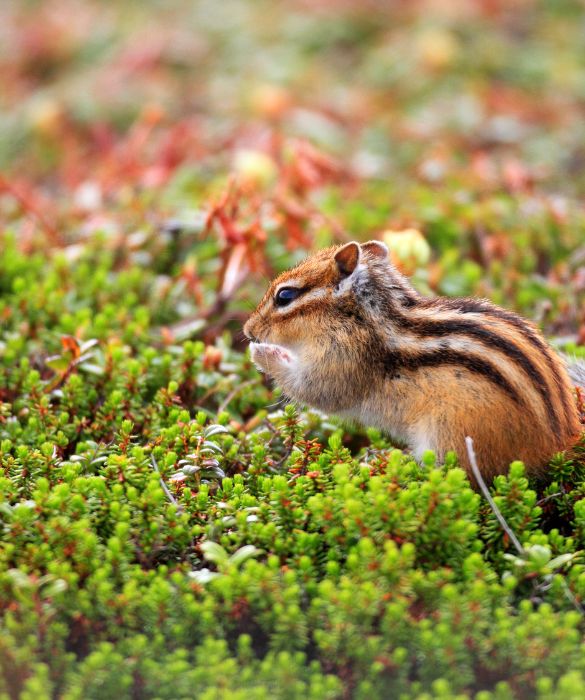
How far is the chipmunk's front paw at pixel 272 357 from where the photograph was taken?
3914mm

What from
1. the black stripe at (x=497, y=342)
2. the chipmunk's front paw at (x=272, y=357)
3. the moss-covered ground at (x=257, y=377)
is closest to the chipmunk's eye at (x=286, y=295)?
the chipmunk's front paw at (x=272, y=357)

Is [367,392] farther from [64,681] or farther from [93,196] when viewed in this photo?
[93,196]

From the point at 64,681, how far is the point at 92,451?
3.69 ft

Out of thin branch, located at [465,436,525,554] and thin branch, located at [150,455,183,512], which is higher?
thin branch, located at [465,436,525,554]

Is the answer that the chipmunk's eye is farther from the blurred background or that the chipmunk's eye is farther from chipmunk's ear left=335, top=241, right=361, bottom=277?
the blurred background

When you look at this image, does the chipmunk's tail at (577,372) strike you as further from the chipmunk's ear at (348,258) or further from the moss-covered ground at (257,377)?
the chipmunk's ear at (348,258)

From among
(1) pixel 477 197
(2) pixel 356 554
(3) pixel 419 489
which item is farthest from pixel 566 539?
(1) pixel 477 197

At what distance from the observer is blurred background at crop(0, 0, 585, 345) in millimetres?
5457

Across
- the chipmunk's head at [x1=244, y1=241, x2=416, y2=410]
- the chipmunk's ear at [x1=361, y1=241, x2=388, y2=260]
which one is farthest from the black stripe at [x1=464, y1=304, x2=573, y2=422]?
the chipmunk's ear at [x1=361, y1=241, x2=388, y2=260]

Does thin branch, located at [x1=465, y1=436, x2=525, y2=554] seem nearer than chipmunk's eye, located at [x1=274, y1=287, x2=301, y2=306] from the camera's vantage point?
Yes

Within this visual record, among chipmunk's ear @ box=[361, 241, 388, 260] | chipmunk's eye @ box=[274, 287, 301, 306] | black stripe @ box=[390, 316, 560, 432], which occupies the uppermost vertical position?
chipmunk's ear @ box=[361, 241, 388, 260]

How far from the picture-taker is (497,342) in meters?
3.38

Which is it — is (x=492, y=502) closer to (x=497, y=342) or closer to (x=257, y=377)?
(x=497, y=342)

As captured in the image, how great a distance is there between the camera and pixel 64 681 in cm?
269
